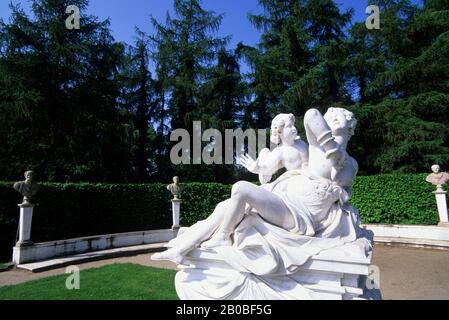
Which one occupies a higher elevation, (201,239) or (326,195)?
(326,195)

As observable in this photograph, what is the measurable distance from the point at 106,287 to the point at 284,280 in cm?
325

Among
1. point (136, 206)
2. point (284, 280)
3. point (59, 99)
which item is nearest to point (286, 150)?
point (284, 280)

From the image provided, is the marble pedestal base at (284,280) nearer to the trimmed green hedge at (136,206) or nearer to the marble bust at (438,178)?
the trimmed green hedge at (136,206)

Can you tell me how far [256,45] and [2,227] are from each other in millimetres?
16127

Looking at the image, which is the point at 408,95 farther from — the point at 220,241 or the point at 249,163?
the point at 220,241

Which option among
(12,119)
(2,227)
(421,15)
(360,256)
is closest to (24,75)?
(12,119)

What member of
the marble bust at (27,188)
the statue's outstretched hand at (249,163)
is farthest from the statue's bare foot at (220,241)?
the marble bust at (27,188)

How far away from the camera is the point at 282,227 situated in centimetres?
315

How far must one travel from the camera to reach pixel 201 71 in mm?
18812

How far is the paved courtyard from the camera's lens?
5039mm

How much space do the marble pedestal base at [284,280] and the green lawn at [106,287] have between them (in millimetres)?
1425

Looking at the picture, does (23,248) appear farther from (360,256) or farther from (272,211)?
(360,256)

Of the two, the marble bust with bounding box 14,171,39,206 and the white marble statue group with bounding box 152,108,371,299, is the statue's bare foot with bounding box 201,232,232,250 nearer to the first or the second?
the white marble statue group with bounding box 152,108,371,299
